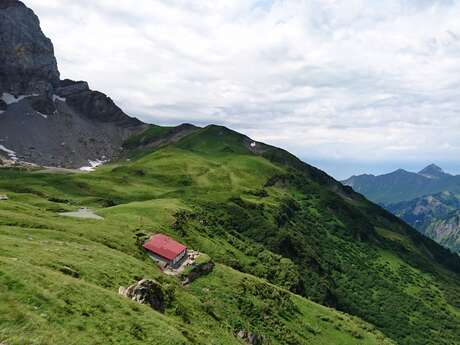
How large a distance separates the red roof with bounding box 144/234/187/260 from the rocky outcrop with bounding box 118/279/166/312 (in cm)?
2601

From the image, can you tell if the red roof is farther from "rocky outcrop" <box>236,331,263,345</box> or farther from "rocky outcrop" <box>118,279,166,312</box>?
"rocky outcrop" <box>118,279,166,312</box>

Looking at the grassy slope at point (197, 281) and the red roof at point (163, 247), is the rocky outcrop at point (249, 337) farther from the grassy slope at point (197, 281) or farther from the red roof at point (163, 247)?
the red roof at point (163, 247)

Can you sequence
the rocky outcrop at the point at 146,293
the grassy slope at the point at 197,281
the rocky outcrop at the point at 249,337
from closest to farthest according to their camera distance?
the grassy slope at the point at 197,281 → the rocky outcrop at the point at 146,293 → the rocky outcrop at the point at 249,337

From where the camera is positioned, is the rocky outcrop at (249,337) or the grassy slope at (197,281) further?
the rocky outcrop at (249,337)

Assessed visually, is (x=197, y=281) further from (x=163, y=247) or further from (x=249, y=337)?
(x=249, y=337)

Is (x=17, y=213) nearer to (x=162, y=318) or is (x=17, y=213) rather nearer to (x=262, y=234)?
(x=162, y=318)

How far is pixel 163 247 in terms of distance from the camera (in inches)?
2751

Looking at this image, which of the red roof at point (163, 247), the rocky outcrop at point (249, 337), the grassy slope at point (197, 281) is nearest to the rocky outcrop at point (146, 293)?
the grassy slope at point (197, 281)

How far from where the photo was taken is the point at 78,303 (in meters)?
30.1

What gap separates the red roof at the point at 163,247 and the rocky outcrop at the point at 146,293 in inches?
1024

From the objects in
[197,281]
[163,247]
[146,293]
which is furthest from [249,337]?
[163,247]

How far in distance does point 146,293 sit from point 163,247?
30.9m

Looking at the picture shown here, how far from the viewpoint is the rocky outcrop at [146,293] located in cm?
3841

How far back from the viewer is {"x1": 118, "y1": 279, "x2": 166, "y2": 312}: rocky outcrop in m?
38.4
